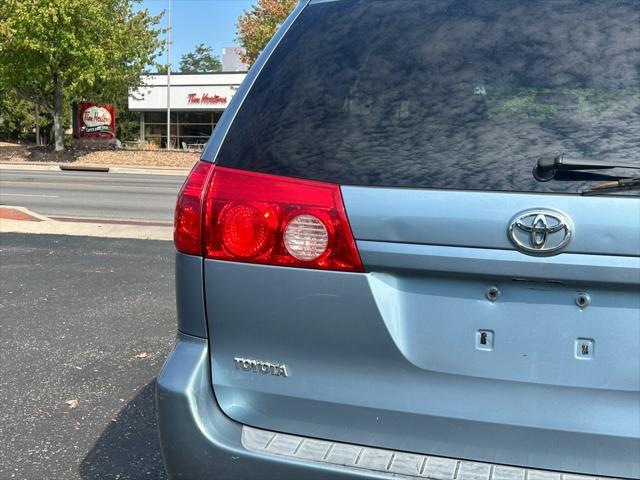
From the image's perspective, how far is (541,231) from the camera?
1.59 metres

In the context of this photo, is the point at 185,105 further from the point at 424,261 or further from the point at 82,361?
the point at 424,261

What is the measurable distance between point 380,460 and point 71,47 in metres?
31.5

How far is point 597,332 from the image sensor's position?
1.61m

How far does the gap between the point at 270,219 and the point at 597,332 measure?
0.91 meters

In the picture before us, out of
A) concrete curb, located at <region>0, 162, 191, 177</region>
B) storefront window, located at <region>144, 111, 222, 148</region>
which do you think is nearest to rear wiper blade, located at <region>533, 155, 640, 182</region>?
concrete curb, located at <region>0, 162, 191, 177</region>

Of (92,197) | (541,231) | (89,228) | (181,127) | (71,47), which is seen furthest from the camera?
(181,127)

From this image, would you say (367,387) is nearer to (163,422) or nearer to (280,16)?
(163,422)

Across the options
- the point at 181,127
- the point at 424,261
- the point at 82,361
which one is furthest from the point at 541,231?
the point at 181,127

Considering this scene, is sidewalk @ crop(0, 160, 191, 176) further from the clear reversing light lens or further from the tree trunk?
the clear reversing light lens

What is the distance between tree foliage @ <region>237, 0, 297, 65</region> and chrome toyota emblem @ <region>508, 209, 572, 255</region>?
104 feet

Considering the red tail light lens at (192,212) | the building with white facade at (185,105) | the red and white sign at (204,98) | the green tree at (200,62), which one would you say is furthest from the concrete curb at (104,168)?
the green tree at (200,62)

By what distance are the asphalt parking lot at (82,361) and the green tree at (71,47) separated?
24.9 meters

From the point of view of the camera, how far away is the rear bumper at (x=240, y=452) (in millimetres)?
1680

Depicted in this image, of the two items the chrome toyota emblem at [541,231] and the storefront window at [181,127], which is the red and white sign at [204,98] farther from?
the chrome toyota emblem at [541,231]
